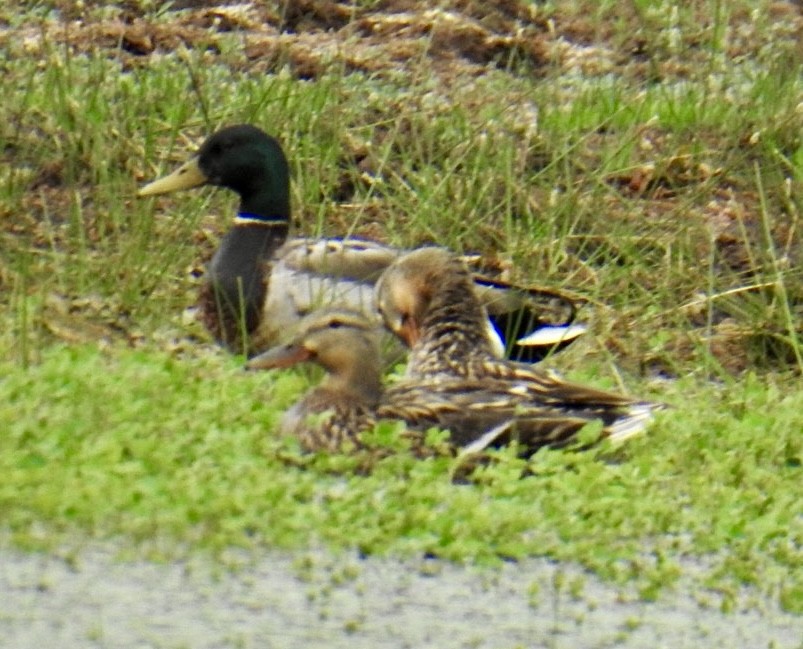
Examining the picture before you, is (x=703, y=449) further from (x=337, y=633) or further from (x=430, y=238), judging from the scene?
(x=430, y=238)

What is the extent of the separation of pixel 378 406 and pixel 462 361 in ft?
2.33

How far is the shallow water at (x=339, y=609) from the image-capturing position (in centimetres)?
546

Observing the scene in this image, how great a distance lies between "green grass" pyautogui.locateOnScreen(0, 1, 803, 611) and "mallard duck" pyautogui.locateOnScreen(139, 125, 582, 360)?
0.18 meters

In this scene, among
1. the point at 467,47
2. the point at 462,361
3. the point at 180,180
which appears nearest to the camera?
the point at 462,361

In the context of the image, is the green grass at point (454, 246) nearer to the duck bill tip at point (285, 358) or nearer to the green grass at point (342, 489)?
the green grass at point (342, 489)

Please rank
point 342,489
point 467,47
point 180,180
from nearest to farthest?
point 342,489 < point 180,180 < point 467,47

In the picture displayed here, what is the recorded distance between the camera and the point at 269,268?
9609mm

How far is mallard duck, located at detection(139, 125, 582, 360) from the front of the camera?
9.17 m

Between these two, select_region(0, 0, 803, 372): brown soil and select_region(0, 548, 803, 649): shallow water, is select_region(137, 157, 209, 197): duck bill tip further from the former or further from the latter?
select_region(0, 548, 803, 649): shallow water

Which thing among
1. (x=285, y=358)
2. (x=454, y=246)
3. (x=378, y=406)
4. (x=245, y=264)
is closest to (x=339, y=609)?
(x=378, y=406)

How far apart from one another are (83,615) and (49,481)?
793 millimetres

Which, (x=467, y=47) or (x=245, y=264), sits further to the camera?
(x=467, y=47)

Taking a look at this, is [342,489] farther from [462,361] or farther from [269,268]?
[269,268]

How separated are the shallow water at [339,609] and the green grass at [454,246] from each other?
4.4 inches
